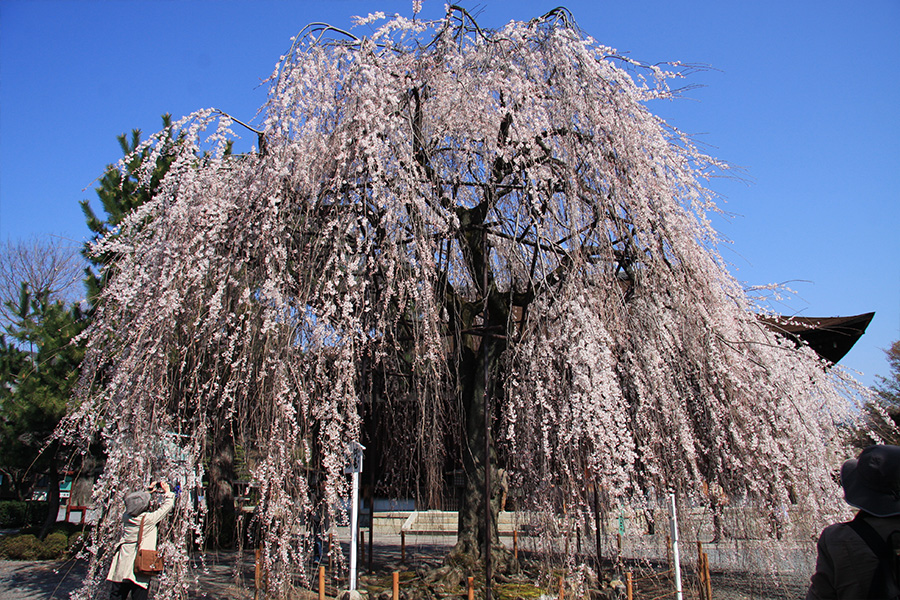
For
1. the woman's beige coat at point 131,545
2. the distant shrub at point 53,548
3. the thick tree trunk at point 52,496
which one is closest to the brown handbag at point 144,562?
the woman's beige coat at point 131,545

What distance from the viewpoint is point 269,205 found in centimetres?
514

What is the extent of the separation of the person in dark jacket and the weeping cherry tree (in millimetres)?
2576

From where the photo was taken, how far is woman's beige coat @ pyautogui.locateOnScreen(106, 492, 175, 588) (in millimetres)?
4480

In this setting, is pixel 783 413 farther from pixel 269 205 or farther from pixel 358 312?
pixel 269 205

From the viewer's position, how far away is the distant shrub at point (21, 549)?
10.6 metres

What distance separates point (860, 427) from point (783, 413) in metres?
1.54

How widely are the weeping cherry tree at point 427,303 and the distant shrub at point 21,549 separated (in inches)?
310

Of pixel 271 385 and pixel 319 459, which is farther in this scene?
pixel 319 459

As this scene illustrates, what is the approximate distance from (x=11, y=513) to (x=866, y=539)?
22.5m

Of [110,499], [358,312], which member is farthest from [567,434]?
[110,499]

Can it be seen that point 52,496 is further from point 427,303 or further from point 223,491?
point 427,303

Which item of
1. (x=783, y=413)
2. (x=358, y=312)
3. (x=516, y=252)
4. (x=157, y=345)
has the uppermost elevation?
(x=516, y=252)

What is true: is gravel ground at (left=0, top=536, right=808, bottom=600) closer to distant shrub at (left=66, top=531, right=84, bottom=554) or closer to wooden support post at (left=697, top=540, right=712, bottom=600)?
wooden support post at (left=697, top=540, right=712, bottom=600)

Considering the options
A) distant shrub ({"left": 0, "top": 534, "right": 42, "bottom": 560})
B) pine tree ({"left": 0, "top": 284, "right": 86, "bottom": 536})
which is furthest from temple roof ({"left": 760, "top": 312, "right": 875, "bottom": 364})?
distant shrub ({"left": 0, "top": 534, "right": 42, "bottom": 560})
